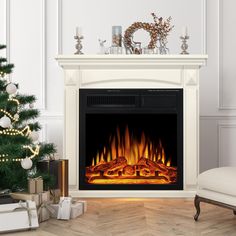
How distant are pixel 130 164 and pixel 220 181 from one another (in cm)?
129

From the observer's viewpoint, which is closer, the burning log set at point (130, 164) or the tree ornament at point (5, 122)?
the tree ornament at point (5, 122)

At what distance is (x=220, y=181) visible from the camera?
A: 3.32 m

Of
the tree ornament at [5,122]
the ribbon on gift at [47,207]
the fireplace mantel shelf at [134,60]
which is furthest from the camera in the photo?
the fireplace mantel shelf at [134,60]

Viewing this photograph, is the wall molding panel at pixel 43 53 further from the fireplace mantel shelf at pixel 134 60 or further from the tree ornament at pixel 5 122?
the tree ornament at pixel 5 122

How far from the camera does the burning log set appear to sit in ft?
14.6

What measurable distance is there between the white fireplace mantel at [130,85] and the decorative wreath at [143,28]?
0.29 meters

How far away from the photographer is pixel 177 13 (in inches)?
202

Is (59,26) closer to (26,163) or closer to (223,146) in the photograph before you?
(223,146)

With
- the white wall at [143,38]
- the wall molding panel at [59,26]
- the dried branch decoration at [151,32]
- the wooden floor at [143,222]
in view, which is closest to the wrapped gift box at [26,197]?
the wooden floor at [143,222]

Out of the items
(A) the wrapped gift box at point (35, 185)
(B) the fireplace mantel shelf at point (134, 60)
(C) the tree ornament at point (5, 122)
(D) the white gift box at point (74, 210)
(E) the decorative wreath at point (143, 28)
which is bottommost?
(D) the white gift box at point (74, 210)

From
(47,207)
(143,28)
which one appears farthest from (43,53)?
(47,207)

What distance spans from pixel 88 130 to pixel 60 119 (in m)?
0.77

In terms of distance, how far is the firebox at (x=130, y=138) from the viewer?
4426 mm

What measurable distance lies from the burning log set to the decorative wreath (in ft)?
2.61
